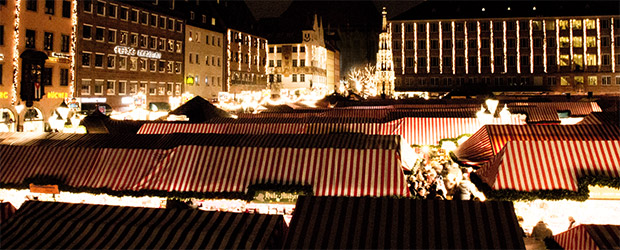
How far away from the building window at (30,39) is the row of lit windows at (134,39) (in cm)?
562

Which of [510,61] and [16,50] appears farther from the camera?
[510,61]

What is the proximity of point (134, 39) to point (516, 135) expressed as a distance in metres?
42.4

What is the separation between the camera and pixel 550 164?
35.9ft

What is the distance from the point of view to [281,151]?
12.1 m

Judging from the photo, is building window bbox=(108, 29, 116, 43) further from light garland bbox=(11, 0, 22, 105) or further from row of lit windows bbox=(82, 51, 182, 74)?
light garland bbox=(11, 0, 22, 105)

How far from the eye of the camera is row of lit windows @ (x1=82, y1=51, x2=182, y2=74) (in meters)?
44.0

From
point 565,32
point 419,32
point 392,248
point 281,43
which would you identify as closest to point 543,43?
point 565,32

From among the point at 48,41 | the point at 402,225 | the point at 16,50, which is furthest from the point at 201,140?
the point at 48,41

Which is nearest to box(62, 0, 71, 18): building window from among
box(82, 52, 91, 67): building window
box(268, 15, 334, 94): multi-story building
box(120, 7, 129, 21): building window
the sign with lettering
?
box(82, 52, 91, 67): building window

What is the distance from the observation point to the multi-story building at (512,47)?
242ft

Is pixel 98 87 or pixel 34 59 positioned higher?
pixel 34 59

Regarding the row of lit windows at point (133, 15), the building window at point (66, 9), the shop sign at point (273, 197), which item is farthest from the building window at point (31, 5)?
the shop sign at point (273, 197)

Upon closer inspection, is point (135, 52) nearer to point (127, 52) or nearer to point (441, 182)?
point (127, 52)

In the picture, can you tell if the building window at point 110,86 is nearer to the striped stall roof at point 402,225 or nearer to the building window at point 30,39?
the building window at point 30,39
